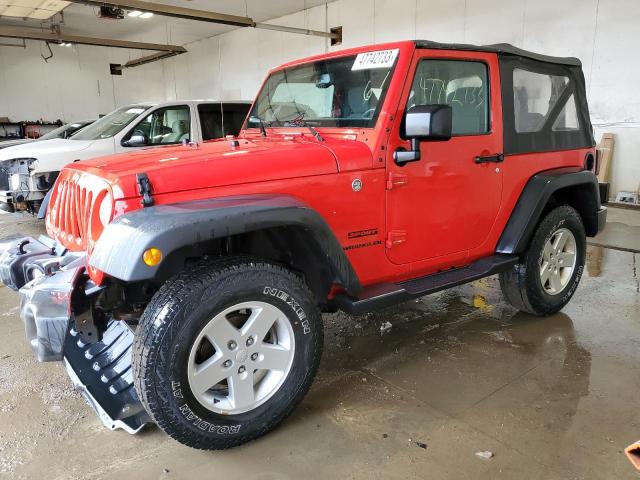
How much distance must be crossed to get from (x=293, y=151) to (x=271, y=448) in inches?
53.1

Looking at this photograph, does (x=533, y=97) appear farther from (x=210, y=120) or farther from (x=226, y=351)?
(x=210, y=120)

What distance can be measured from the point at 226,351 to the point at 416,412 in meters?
1.02

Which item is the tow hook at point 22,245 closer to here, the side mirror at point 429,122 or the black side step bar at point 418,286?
the black side step bar at point 418,286

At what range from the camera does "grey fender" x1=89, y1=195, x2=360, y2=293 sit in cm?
171

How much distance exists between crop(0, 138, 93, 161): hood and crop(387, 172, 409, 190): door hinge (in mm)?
5165

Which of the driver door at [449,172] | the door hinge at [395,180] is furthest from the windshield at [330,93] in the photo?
the door hinge at [395,180]

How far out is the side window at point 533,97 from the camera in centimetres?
302

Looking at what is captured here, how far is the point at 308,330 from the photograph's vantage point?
7.15ft

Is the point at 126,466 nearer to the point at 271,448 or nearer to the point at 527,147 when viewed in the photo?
the point at 271,448

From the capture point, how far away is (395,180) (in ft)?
8.16

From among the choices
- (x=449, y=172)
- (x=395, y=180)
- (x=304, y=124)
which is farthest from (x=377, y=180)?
(x=304, y=124)

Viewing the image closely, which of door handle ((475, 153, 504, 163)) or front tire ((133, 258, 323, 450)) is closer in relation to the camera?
front tire ((133, 258, 323, 450))

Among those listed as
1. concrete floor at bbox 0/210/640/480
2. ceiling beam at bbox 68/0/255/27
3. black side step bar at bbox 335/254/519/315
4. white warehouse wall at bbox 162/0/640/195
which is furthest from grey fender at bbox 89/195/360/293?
white warehouse wall at bbox 162/0/640/195

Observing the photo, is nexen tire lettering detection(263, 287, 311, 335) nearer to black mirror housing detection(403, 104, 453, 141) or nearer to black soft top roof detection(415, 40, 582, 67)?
black mirror housing detection(403, 104, 453, 141)
